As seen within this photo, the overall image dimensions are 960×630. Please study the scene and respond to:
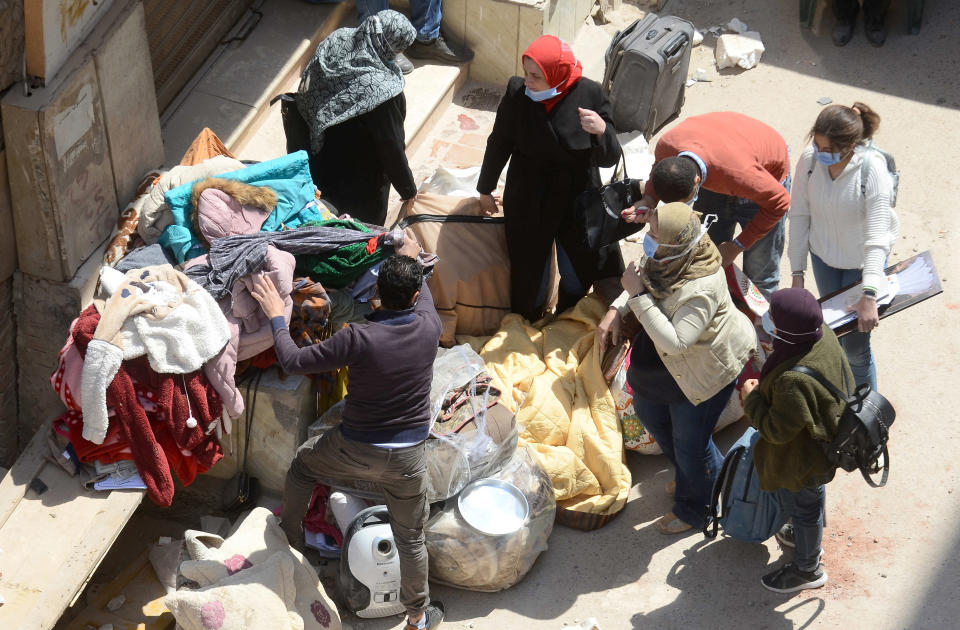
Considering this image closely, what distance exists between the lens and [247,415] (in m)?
4.61

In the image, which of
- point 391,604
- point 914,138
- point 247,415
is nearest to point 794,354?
point 391,604

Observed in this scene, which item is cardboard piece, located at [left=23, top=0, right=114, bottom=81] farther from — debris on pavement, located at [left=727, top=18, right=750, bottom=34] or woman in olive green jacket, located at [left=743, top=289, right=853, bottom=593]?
debris on pavement, located at [left=727, top=18, right=750, bottom=34]

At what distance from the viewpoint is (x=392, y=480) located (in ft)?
12.9

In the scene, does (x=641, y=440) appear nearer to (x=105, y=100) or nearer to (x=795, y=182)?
(x=795, y=182)

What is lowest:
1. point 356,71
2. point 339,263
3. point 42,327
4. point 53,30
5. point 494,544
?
point 494,544

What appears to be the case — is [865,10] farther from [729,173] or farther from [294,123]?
[294,123]

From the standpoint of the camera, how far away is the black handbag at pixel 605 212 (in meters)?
4.84

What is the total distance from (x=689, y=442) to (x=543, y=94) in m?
1.67

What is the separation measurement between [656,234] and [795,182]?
3.46ft

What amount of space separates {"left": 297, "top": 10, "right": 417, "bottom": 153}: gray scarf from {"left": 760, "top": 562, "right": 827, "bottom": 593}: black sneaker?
271cm

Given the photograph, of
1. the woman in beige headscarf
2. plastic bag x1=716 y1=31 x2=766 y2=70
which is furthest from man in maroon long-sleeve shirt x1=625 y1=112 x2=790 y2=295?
plastic bag x1=716 y1=31 x2=766 y2=70

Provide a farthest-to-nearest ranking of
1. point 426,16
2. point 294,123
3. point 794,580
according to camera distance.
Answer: point 426,16 → point 294,123 → point 794,580

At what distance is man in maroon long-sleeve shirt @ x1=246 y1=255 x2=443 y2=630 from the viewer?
12.0 feet

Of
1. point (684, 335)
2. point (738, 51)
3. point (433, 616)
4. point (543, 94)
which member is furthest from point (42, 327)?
point (738, 51)
